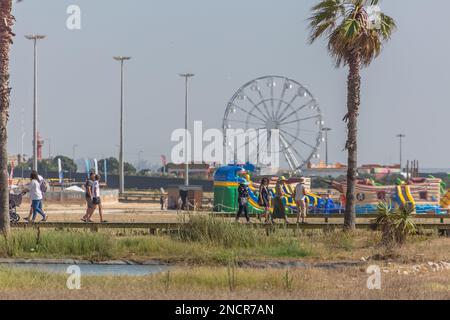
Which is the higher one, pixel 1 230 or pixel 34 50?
pixel 34 50

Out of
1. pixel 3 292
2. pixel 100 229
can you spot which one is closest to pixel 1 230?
pixel 100 229

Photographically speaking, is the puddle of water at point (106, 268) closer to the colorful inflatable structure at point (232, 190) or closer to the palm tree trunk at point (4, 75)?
the palm tree trunk at point (4, 75)

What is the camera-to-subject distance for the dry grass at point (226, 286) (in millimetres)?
15180

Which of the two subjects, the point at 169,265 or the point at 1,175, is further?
the point at 1,175

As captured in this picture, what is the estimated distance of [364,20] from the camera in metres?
30.7

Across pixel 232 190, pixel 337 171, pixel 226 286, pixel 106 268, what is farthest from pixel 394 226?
pixel 337 171

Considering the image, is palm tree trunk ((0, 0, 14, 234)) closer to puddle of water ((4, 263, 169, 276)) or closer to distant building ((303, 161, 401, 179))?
puddle of water ((4, 263, 169, 276))

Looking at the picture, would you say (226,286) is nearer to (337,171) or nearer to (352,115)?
(352,115)

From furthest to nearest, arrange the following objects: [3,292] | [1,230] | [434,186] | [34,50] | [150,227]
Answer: [34,50] → [434,186] → [150,227] → [1,230] → [3,292]

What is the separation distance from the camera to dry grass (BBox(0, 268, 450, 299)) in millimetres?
15180

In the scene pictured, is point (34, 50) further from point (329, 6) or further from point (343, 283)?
Result: point (343, 283)

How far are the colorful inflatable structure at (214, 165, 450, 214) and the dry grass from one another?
2631 cm

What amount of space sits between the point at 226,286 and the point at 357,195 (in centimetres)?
3233
